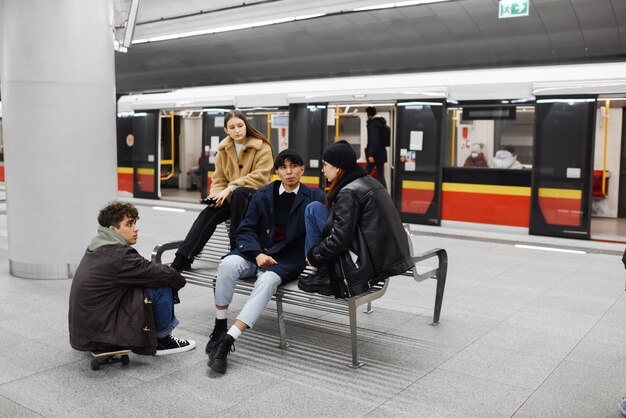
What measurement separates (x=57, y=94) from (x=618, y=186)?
10836mm

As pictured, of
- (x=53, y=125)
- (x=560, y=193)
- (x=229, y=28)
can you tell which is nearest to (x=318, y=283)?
(x=53, y=125)

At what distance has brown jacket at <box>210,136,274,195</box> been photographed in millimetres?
5051

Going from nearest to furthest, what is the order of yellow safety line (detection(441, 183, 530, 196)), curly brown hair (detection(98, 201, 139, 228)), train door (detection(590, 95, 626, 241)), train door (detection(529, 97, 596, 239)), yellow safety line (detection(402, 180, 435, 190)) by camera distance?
1. curly brown hair (detection(98, 201, 139, 228))
2. train door (detection(529, 97, 596, 239))
3. yellow safety line (detection(441, 183, 530, 196))
4. yellow safety line (detection(402, 180, 435, 190))
5. train door (detection(590, 95, 626, 241))

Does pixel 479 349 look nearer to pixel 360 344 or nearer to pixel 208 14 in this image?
pixel 360 344

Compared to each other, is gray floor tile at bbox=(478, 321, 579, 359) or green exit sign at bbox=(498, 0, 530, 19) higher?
green exit sign at bbox=(498, 0, 530, 19)

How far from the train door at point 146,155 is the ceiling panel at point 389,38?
245cm

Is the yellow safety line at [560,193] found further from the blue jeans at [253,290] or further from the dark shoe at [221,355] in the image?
the dark shoe at [221,355]

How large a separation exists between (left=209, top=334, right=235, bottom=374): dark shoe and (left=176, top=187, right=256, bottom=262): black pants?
1.00 meters

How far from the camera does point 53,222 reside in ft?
20.8

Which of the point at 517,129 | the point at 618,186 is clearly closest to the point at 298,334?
the point at 517,129

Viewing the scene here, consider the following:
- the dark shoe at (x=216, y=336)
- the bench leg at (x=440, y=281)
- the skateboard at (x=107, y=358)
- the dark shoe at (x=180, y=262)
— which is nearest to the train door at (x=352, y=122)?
the bench leg at (x=440, y=281)

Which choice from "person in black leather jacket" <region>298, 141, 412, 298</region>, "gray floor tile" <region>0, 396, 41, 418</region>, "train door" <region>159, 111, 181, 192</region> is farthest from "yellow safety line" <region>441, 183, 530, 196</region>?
"train door" <region>159, 111, 181, 192</region>

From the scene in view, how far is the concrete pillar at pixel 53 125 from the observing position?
6199 millimetres

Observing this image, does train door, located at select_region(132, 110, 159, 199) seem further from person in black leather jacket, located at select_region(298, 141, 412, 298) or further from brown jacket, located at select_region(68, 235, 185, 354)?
person in black leather jacket, located at select_region(298, 141, 412, 298)
